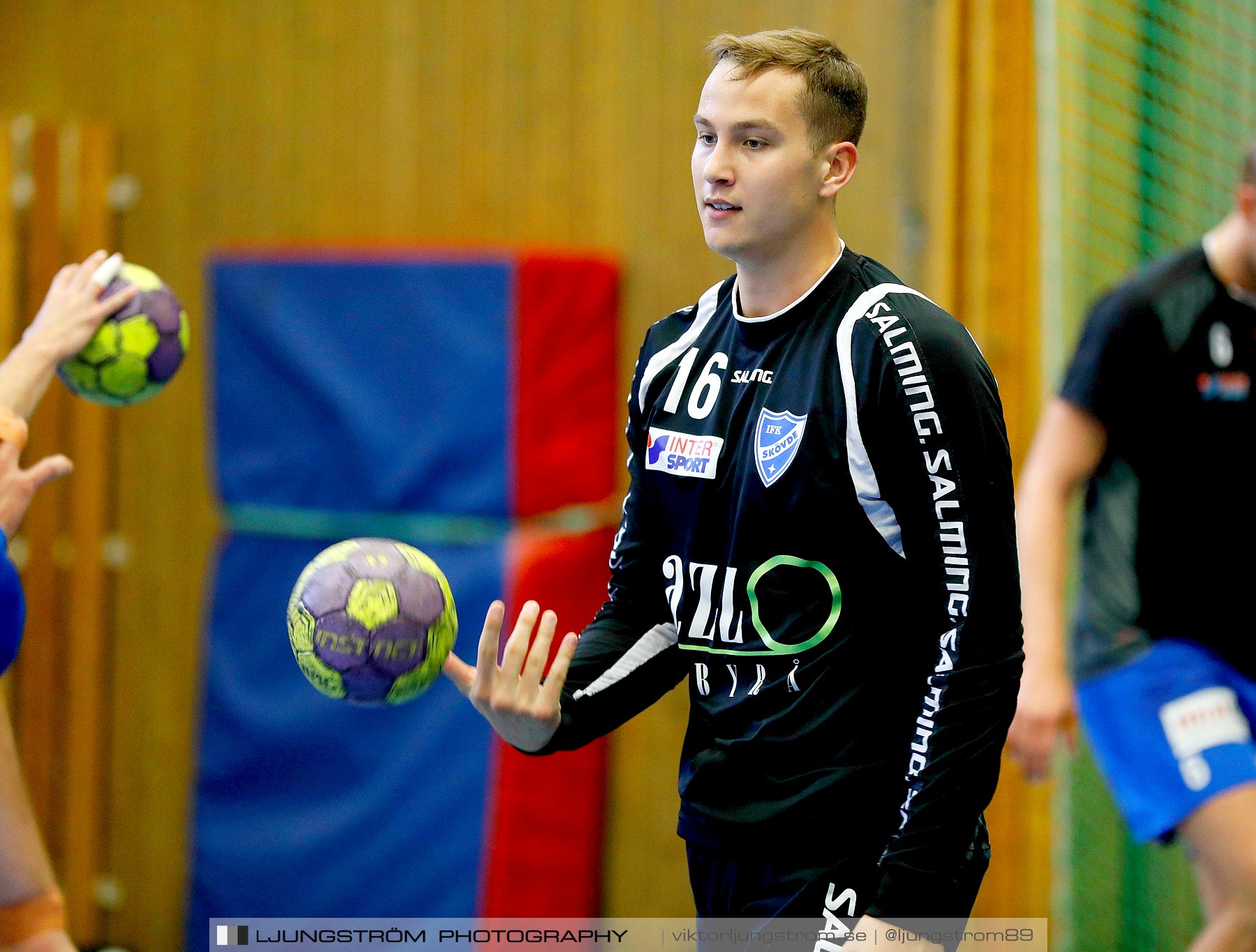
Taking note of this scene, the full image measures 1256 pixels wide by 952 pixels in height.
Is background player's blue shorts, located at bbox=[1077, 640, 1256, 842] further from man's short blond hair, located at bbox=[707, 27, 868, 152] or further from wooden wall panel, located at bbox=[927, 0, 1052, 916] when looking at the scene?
man's short blond hair, located at bbox=[707, 27, 868, 152]

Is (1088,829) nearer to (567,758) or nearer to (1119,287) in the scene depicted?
(567,758)

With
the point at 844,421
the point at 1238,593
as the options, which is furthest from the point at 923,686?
the point at 1238,593

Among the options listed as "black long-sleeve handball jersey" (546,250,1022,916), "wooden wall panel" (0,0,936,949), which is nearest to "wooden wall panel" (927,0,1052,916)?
"wooden wall panel" (0,0,936,949)

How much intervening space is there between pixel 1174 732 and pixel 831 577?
1436mm

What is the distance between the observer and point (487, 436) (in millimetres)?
4539

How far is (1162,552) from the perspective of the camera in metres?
3.15

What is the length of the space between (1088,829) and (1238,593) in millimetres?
1646

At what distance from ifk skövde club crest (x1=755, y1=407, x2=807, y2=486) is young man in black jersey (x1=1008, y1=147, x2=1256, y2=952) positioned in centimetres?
135

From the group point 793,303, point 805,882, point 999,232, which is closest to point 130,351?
point 793,303

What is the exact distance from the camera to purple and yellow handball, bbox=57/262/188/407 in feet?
9.45

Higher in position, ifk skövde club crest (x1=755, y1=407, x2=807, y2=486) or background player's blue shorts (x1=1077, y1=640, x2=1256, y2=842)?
ifk skövde club crest (x1=755, y1=407, x2=807, y2=486)

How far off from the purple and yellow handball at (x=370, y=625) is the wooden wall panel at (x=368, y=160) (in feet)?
8.39

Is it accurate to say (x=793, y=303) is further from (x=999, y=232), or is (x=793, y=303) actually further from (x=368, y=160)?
(x=368, y=160)

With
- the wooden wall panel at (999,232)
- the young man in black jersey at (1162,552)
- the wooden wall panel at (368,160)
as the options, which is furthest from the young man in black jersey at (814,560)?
the wooden wall panel at (368,160)
